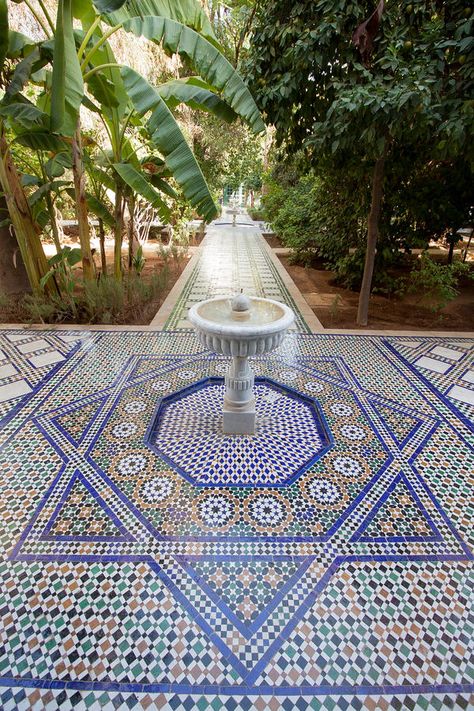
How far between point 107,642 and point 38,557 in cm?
57

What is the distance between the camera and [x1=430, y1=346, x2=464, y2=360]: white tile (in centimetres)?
395

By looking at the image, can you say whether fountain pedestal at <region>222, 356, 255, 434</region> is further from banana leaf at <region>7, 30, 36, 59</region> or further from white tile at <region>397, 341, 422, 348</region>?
banana leaf at <region>7, 30, 36, 59</region>

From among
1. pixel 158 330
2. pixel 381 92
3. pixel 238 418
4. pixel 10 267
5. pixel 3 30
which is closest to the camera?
pixel 238 418

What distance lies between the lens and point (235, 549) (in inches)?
71.6

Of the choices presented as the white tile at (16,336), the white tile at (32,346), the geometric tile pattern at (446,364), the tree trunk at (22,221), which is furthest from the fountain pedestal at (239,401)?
the tree trunk at (22,221)

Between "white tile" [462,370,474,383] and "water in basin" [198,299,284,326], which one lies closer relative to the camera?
"water in basin" [198,299,284,326]

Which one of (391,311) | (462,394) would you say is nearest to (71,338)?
(462,394)

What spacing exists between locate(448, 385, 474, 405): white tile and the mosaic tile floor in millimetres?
52

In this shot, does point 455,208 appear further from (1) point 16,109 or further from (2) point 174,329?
(1) point 16,109

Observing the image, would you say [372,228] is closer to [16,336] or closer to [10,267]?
[16,336]

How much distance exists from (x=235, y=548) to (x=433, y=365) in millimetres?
2882

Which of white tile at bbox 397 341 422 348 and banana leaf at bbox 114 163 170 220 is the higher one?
banana leaf at bbox 114 163 170 220

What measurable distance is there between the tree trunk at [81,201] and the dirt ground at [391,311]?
3.07 meters

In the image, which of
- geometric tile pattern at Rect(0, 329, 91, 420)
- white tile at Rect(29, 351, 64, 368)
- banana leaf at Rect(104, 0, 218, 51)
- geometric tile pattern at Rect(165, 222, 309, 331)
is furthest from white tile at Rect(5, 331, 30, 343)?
banana leaf at Rect(104, 0, 218, 51)
